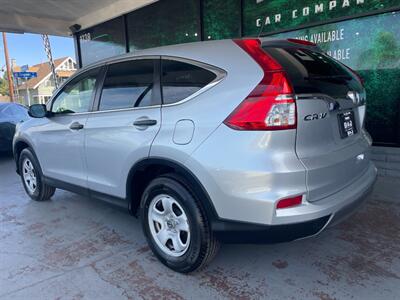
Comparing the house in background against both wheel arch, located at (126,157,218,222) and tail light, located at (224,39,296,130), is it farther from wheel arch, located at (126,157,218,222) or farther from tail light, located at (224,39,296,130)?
tail light, located at (224,39,296,130)

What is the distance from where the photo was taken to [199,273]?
106 inches

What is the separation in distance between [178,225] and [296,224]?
0.93 metres

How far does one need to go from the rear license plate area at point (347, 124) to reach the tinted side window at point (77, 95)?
2.34m

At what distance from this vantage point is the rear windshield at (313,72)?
2238mm

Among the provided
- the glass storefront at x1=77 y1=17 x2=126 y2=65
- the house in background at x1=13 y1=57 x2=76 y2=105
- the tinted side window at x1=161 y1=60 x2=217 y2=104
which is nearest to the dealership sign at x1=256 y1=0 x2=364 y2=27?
the tinted side window at x1=161 y1=60 x2=217 y2=104

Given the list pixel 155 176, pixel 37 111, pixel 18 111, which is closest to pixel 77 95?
pixel 37 111

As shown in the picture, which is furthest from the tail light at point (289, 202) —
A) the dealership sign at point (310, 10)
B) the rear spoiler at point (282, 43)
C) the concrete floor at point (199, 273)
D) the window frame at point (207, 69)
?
the dealership sign at point (310, 10)

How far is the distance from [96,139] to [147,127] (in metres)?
0.78

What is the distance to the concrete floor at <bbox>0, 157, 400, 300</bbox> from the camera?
2.46 meters

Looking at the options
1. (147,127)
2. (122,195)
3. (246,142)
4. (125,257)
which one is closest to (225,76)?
(246,142)

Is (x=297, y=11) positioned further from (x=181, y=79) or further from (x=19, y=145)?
(x=19, y=145)

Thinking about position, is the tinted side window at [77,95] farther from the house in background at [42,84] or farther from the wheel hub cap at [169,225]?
the house in background at [42,84]

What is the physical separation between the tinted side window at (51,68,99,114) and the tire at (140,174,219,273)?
1.31 meters

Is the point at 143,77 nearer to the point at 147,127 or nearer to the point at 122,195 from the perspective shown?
the point at 147,127
